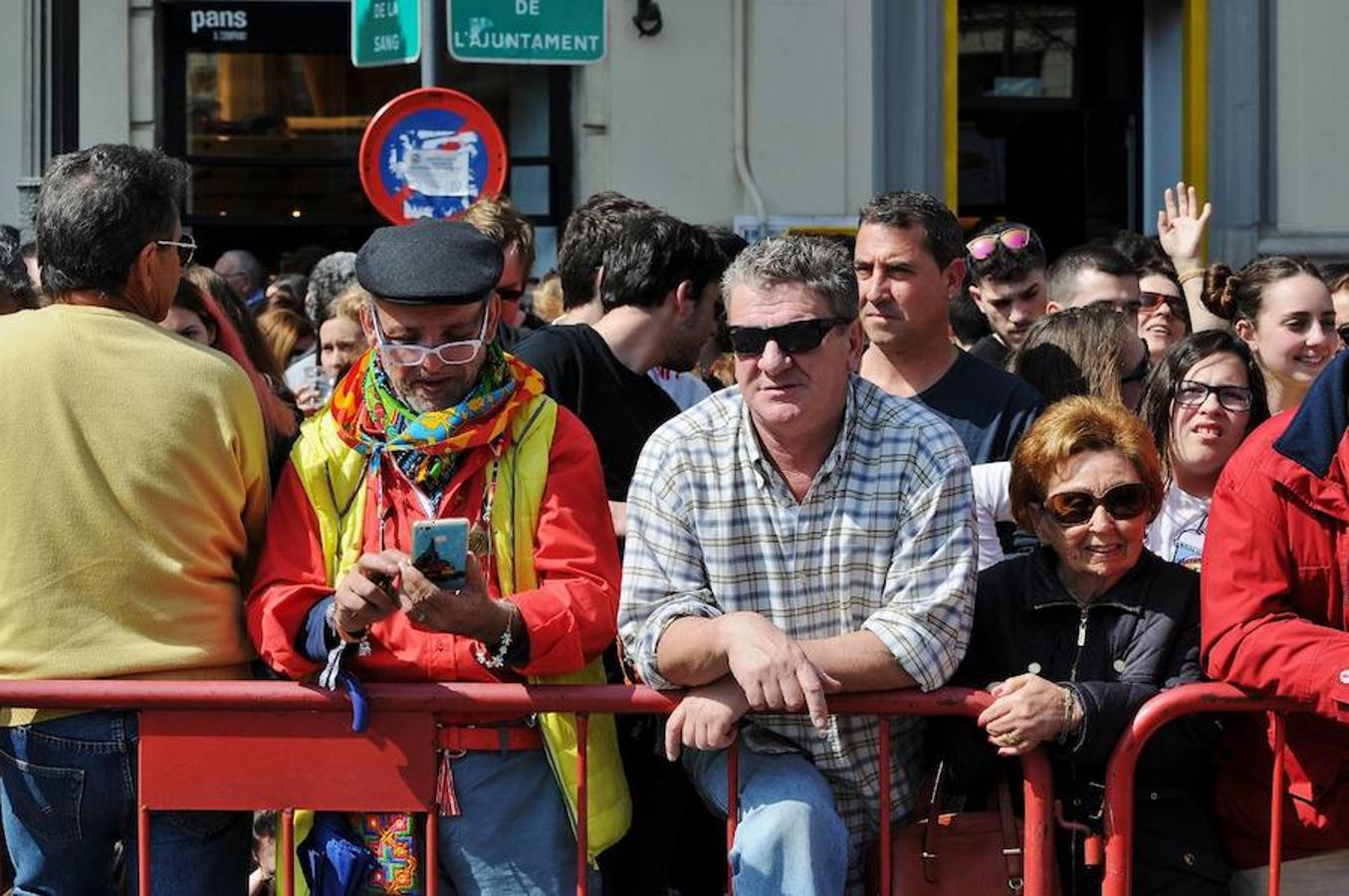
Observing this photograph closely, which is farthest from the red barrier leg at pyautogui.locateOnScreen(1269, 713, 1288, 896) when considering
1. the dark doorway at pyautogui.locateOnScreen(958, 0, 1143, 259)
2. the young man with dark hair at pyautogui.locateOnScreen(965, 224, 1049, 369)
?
the dark doorway at pyautogui.locateOnScreen(958, 0, 1143, 259)

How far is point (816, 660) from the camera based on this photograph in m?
3.94

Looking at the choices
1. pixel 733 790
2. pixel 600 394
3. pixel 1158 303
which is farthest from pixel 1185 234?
pixel 733 790

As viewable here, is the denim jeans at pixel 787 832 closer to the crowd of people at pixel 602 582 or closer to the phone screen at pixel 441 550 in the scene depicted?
Answer: the crowd of people at pixel 602 582

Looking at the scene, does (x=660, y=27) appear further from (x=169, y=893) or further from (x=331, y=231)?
(x=169, y=893)

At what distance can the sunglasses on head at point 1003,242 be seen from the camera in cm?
707

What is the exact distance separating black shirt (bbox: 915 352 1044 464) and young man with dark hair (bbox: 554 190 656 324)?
2.97ft

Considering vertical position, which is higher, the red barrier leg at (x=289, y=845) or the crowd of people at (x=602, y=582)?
the crowd of people at (x=602, y=582)

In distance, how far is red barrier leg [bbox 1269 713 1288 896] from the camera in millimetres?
4086

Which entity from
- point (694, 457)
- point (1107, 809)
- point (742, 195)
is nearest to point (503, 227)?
point (694, 457)

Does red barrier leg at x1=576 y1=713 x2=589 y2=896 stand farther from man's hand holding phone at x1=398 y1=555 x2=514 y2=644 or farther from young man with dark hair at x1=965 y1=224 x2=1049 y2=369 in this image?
young man with dark hair at x1=965 y1=224 x2=1049 y2=369

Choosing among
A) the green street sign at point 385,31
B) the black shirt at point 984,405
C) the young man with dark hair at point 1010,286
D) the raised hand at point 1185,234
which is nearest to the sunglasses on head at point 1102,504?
the black shirt at point 984,405

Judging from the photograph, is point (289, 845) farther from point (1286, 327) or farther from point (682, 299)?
point (1286, 327)

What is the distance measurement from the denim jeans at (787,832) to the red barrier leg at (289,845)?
0.89m

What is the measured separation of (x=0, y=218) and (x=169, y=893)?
8563mm
